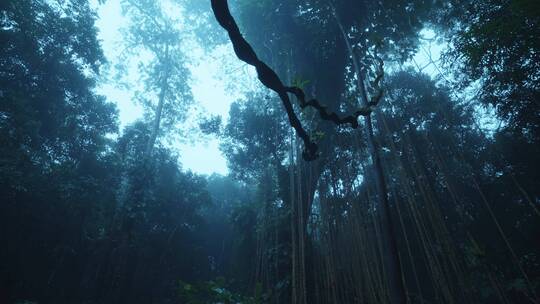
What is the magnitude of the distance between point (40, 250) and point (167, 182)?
12.5 ft

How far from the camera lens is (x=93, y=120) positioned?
8.47 metres

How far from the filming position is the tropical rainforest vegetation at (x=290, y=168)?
160 inches

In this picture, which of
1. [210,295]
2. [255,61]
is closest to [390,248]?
[255,61]

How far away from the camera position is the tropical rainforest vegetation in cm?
405

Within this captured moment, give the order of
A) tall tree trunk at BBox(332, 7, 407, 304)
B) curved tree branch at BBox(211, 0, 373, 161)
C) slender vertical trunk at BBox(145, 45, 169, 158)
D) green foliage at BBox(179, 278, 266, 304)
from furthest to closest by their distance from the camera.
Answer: slender vertical trunk at BBox(145, 45, 169, 158) → green foliage at BBox(179, 278, 266, 304) → tall tree trunk at BBox(332, 7, 407, 304) → curved tree branch at BBox(211, 0, 373, 161)

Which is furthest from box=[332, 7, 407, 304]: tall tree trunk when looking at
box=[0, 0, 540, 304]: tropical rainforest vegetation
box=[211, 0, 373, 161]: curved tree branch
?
box=[0, 0, 540, 304]: tropical rainforest vegetation

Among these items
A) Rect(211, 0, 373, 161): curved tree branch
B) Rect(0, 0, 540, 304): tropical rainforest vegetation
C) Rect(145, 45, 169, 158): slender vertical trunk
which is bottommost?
Rect(211, 0, 373, 161): curved tree branch

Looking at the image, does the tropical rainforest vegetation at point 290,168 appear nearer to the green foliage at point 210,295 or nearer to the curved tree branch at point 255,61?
the green foliage at point 210,295

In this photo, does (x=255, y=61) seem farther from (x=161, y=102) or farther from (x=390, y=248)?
(x=161, y=102)

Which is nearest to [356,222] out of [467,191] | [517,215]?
[467,191]

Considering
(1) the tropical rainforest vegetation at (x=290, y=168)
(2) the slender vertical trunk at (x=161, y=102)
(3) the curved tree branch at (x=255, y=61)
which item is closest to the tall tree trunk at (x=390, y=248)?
(3) the curved tree branch at (x=255, y=61)

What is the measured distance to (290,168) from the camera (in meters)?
4.33

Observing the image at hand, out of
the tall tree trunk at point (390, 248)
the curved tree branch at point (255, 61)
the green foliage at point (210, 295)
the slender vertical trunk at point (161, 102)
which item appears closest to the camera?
the curved tree branch at point (255, 61)

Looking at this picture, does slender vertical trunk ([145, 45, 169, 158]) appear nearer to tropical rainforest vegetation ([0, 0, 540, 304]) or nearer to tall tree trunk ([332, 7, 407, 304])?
tropical rainforest vegetation ([0, 0, 540, 304])
